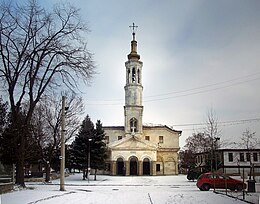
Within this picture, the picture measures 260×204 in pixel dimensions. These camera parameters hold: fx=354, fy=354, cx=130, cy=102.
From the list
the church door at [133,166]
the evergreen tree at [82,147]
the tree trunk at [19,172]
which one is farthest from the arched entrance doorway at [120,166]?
the tree trunk at [19,172]

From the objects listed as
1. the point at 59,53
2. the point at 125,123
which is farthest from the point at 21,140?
the point at 125,123

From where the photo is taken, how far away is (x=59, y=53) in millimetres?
18234

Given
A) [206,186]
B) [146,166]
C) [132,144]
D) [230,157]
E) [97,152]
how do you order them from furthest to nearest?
[146,166] < [132,144] < [230,157] < [97,152] < [206,186]

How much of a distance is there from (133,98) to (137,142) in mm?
7653

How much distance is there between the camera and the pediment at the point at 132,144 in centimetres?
4834

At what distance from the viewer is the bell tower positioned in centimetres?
5325

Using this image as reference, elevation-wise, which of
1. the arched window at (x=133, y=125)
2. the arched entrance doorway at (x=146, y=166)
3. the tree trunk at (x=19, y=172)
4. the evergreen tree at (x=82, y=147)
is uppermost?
the arched window at (x=133, y=125)

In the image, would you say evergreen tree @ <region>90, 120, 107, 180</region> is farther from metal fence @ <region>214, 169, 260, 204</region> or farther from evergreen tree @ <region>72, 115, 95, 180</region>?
metal fence @ <region>214, 169, 260, 204</region>

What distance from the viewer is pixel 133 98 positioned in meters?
53.5

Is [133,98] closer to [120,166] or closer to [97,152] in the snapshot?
[120,166]

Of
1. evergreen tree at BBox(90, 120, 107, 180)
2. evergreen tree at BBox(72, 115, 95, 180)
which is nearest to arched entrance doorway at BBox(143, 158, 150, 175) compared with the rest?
evergreen tree at BBox(90, 120, 107, 180)

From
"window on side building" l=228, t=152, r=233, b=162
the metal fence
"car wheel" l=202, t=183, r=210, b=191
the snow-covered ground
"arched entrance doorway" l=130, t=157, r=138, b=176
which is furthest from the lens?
"arched entrance doorway" l=130, t=157, r=138, b=176

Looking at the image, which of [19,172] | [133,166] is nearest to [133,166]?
[133,166]

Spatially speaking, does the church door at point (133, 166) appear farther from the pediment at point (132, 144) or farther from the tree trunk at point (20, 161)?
the tree trunk at point (20, 161)
